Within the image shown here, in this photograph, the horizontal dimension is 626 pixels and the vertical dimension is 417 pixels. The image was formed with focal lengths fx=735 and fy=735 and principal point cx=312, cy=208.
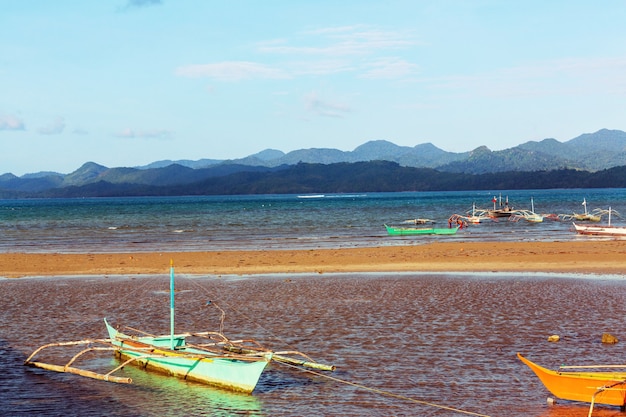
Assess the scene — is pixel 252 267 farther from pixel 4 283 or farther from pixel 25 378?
pixel 25 378

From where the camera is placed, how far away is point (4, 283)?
3306cm

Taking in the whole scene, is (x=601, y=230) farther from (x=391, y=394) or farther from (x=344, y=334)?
(x=391, y=394)

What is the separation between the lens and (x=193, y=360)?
52.7ft

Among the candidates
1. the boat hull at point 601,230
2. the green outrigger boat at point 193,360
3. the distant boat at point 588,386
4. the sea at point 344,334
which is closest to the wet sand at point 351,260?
the sea at point 344,334

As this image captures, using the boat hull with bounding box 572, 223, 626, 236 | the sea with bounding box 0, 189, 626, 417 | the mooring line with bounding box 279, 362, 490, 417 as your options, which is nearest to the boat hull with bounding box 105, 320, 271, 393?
the sea with bounding box 0, 189, 626, 417

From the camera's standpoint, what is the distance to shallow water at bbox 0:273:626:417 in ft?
48.2

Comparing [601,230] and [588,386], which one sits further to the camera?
[601,230]

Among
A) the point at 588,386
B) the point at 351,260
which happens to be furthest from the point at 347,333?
the point at 351,260

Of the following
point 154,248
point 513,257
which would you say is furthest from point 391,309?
point 154,248

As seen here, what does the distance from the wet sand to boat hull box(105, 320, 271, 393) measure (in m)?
17.7

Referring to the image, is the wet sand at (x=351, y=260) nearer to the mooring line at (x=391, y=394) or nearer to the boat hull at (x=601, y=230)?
the boat hull at (x=601, y=230)

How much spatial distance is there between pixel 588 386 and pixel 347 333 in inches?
324

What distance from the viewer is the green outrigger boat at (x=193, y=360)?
50.0ft

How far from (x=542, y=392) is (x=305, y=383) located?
498 centimetres
